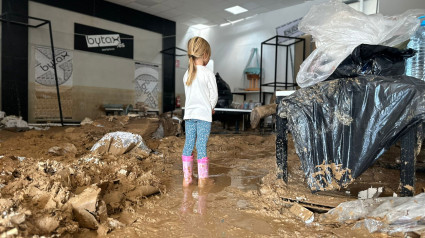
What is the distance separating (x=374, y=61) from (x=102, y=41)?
22.8 ft

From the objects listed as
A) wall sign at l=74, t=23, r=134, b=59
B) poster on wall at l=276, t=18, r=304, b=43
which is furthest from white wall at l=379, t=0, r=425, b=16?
wall sign at l=74, t=23, r=134, b=59

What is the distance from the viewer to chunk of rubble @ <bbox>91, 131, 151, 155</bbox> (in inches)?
99.6

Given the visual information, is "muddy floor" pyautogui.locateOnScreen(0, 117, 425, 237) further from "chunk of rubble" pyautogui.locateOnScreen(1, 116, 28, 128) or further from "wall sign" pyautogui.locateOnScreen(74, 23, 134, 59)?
"wall sign" pyautogui.locateOnScreen(74, 23, 134, 59)

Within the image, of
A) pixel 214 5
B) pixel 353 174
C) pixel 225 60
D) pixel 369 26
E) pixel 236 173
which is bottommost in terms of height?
pixel 236 173

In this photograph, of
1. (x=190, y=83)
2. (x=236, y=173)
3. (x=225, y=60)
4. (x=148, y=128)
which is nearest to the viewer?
(x=190, y=83)

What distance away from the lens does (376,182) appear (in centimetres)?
175

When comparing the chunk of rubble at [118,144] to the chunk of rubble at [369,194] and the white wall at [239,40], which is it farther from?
the white wall at [239,40]

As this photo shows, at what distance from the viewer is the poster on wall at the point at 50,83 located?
5852 mm

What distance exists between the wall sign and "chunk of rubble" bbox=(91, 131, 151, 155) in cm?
484

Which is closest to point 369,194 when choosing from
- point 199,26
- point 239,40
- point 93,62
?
point 93,62

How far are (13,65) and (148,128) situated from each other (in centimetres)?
411

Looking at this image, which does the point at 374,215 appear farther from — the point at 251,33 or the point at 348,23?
the point at 251,33

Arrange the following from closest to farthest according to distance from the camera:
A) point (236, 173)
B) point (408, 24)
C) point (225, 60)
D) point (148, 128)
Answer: point (408, 24), point (236, 173), point (148, 128), point (225, 60)

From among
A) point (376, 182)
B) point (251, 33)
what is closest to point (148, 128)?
point (376, 182)
